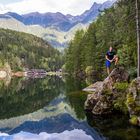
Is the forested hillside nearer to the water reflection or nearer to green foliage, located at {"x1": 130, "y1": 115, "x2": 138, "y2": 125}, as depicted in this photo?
the water reflection

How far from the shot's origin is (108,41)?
86562mm

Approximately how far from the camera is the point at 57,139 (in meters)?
23.4

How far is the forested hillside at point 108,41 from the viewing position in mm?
44956

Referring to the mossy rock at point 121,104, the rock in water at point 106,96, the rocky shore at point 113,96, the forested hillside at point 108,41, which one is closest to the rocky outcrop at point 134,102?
the rocky shore at point 113,96

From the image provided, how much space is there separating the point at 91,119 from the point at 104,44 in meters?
60.4

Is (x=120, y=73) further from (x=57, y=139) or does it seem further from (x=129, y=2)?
(x=57, y=139)

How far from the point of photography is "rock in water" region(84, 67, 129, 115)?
3400 centimetres

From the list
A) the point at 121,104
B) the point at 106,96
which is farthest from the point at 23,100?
the point at 121,104

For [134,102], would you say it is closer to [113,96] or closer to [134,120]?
[134,120]

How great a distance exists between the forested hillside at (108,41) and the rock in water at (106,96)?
7.28 meters

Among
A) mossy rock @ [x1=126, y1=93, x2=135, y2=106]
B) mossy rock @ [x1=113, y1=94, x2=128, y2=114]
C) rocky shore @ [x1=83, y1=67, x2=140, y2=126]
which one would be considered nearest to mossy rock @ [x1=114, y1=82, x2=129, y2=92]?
rocky shore @ [x1=83, y1=67, x2=140, y2=126]

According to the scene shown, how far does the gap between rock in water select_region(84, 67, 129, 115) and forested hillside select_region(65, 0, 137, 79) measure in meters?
7.28

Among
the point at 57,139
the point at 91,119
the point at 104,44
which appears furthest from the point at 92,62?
the point at 57,139

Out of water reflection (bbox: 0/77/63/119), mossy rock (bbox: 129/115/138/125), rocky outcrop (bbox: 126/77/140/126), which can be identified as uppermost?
rocky outcrop (bbox: 126/77/140/126)
